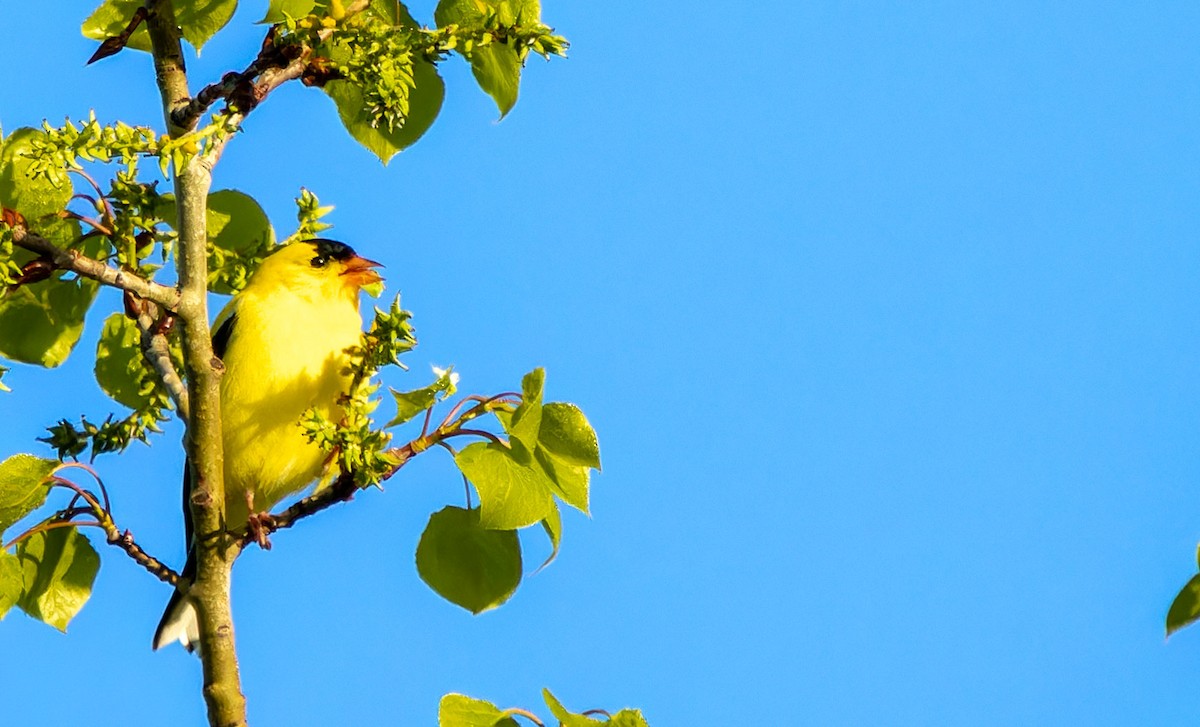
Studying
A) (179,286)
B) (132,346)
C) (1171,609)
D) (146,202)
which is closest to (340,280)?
(132,346)

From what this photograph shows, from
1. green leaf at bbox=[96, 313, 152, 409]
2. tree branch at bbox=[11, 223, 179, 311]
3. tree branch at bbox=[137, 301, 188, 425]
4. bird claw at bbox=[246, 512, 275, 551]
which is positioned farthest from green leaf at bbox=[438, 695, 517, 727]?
green leaf at bbox=[96, 313, 152, 409]

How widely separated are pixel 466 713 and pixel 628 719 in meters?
0.40

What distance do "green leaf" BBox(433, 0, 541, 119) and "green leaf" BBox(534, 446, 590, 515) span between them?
90cm

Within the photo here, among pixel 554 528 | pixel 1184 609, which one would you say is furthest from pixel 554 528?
pixel 1184 609

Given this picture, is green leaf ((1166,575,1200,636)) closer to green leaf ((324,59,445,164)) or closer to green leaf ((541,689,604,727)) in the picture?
green leaf ((541,689,604,727))

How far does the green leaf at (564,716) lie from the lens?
7.91ft

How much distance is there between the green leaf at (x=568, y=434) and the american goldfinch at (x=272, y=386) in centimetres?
120

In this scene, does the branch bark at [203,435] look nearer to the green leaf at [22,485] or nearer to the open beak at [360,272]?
the green leaf at [22,485]

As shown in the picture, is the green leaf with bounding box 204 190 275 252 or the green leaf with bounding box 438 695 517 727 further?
the green leaf with bounding box 204 190 275 252

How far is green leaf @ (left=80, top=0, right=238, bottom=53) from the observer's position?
2.92 metres

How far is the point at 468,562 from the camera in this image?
3127 mm

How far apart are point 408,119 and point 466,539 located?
108 cm

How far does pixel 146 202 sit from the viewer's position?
118 inches

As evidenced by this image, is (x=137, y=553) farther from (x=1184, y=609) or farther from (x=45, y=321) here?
(x=1184, y=609)
